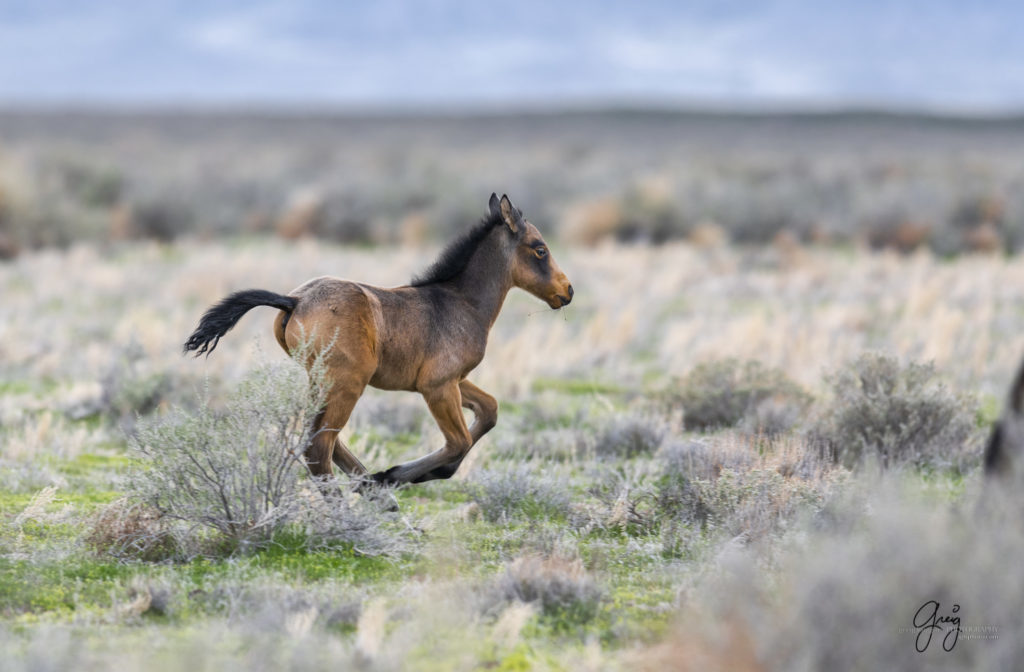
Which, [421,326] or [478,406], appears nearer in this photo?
[421,326]

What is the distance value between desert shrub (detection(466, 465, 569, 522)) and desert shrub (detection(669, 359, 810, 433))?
10.0 ft

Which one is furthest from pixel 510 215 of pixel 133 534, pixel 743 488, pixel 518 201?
pixel 518 201

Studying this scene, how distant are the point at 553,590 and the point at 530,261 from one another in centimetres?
294

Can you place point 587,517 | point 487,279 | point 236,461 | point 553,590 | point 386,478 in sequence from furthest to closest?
point 487,279 → point 587,517 → point 386,478 → point 236,461 → point 553,590

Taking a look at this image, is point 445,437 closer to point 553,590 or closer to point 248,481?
point 248,481

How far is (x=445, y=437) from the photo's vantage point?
7.31 m

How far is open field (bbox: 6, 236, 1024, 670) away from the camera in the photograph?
427 cm

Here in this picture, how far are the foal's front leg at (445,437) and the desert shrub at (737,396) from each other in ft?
13.2

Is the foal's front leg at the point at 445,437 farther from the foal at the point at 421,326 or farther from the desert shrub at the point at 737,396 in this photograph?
the desert shrub at the point at 737,396
